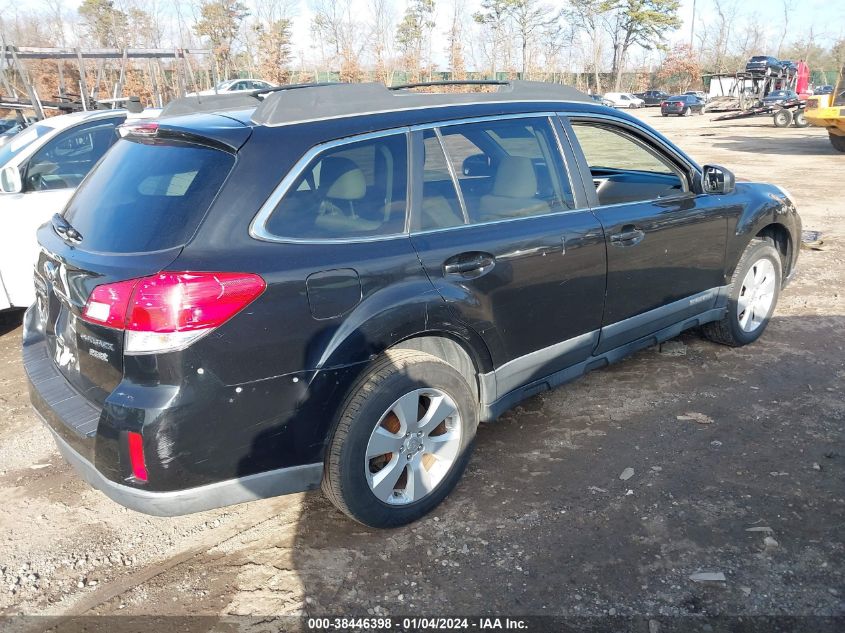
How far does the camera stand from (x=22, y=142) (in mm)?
5590

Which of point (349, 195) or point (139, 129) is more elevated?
point (139, 129)

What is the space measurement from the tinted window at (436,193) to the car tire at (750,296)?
2435mm

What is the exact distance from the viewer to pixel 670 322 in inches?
166

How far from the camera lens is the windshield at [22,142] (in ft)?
18.0

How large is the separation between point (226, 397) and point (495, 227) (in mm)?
1475

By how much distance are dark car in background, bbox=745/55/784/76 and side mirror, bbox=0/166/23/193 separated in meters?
33.1

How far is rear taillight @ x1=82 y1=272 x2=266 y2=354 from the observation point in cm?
231

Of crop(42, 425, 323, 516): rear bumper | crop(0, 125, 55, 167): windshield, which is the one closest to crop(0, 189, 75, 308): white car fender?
crop(0, 125, 55, 167): windshield

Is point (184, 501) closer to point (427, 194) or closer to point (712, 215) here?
point (427, 194)

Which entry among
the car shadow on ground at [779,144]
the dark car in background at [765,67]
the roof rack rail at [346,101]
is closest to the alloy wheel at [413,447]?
the roof rack rail at [346,101]

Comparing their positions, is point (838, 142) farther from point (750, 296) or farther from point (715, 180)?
point (715, 180)

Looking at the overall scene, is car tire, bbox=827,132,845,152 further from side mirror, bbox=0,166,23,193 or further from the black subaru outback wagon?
side mirror, bbox=0,166,23,193

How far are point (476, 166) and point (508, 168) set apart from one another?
6.9 inches

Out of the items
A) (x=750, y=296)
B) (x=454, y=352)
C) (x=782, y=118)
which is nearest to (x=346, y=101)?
(x=454, y=352)
